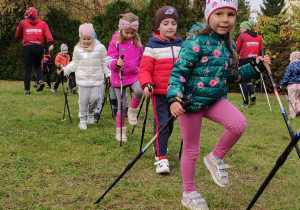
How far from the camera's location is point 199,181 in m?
3.74

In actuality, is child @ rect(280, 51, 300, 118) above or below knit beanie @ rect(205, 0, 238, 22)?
below

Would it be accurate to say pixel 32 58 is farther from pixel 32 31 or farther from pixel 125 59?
pixel 125 59

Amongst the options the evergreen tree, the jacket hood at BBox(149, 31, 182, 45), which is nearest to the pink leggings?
the jacket hood at BBox(149, 31, 182, 45)

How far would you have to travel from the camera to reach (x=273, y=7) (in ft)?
140

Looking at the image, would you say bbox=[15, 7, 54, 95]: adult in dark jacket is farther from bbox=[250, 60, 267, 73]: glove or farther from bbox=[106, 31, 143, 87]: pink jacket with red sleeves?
bbox=[250, 60, 267, 73]: glove

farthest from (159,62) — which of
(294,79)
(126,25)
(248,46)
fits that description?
(248,46)

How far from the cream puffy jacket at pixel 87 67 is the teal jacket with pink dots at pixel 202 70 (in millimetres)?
3432

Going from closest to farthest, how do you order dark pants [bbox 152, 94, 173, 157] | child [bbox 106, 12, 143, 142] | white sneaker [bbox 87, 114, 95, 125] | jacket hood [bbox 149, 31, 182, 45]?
dark pants [bbox 152, 94, 173, 157]
jacket hood [bbox 149, 31, 182, 45]
child [bbox 106, 12, 143, 142]
white sneaker [bbox 87, 114, 95, 125]

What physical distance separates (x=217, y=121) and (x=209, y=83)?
353mm

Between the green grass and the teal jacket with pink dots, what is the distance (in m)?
1.04

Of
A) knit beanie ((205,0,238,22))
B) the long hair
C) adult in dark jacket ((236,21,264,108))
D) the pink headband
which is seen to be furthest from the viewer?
adult in dark jacket ((236,21,264,108))

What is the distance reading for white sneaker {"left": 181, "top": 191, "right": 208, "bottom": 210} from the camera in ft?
9.66

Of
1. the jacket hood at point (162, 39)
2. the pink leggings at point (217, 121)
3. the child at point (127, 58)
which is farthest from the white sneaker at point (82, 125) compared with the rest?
the pink leggings at point (217, 121)

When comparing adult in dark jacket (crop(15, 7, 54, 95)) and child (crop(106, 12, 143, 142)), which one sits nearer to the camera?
child (crop(106, 12, 143, 142))
